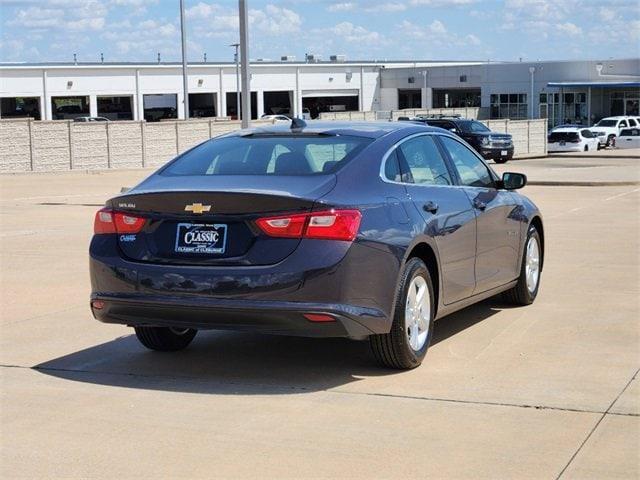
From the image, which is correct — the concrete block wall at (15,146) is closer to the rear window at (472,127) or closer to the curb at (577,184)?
the rear window at (472,127)

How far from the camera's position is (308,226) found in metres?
6.80

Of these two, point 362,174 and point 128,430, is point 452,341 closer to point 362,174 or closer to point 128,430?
point 362,174

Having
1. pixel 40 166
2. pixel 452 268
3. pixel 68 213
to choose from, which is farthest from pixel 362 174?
pixel 40 166

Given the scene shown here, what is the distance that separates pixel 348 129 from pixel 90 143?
32938 millimetres

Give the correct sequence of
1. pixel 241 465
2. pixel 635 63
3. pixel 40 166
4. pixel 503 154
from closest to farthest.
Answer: pixel 241 465 < pixel 40 166 < pixel 503 154 < pixel 635 63

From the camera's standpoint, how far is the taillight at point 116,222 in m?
7.27

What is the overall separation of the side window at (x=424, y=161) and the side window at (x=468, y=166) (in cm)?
26

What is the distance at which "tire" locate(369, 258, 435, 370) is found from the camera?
7.24 meters

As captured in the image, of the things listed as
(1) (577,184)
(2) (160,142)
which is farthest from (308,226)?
(2) (160,142)

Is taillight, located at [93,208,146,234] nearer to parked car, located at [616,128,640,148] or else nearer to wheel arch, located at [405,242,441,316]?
wheel arch, located at [405,242,441,316]

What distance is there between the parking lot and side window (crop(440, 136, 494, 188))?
3.96ft

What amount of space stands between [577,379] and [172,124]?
3656 cm

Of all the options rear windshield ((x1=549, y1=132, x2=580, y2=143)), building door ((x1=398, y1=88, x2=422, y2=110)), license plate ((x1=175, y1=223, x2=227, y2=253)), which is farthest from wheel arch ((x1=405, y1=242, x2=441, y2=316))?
building door ((x1=398, y1=88, x2=422, y2=110))

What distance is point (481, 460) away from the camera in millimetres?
5555
